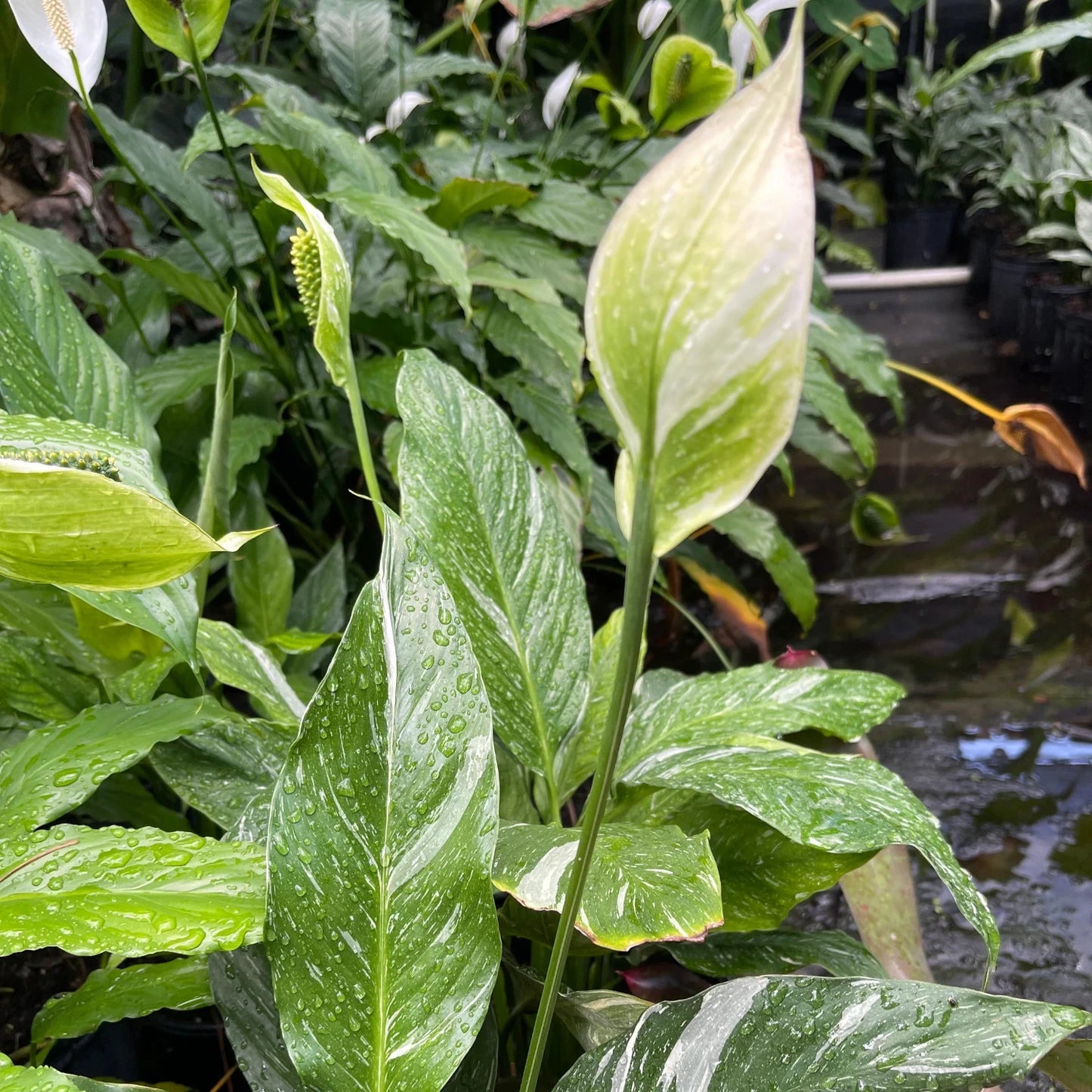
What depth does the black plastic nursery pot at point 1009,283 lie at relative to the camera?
106 inches

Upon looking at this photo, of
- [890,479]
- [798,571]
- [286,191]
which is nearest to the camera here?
[286,191]

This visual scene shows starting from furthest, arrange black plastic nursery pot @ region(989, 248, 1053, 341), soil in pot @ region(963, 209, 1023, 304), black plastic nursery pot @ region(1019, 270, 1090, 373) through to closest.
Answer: soil in pot @ region(963, 209, 1023, 304), black plastic nursery pot @ region(989, 248, 1053, 341), black plastic nursery pot @ region(1019, 270, 1090, 373)

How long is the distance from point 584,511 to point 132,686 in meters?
0.55

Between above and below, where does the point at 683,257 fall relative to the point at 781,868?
above

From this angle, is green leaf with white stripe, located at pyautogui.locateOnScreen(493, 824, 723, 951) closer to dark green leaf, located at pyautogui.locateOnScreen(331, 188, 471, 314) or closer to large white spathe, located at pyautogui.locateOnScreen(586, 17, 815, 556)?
large white spathe, located at pyautogui.locateOnScreen(586, 17, 815, 556)

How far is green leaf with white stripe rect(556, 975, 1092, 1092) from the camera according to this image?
341mm

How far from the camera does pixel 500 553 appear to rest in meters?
0.62

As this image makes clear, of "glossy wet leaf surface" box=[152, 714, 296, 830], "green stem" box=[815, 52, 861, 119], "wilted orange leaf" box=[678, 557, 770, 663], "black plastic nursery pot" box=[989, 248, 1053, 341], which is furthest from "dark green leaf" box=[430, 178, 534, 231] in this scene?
"green stem" box=[815, 52, 861, 119]

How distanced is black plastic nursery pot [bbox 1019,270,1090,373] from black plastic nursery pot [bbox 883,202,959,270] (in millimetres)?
1160

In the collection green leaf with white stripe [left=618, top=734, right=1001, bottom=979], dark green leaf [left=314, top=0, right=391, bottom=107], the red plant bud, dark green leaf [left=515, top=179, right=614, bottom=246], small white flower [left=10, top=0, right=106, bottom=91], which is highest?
dark green leaf [left=314, top=0, right=391, bottom=107]

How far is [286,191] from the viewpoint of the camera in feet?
1.59

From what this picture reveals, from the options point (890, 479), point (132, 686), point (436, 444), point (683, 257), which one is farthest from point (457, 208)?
point (890, 479)

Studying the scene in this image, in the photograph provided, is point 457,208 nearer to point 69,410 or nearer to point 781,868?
point 69,410

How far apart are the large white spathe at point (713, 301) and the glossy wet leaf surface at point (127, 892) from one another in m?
0.26
